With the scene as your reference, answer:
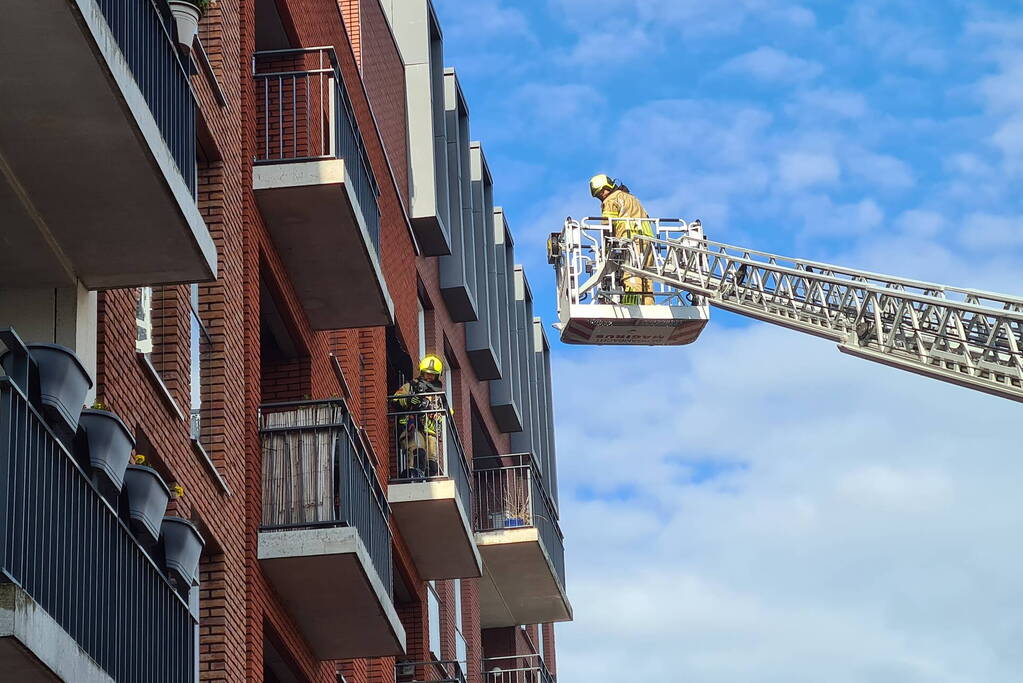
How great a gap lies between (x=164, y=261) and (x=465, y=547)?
12444 millimetres

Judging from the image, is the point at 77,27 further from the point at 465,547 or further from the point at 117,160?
the point at 465,547

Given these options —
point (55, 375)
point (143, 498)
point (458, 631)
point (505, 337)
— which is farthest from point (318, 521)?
point (505, 337)

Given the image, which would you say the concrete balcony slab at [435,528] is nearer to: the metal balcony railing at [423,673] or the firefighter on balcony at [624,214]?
the metal balcony railing at [423,673]

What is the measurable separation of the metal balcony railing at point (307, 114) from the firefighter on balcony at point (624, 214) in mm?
15322

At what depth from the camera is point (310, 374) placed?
1916 cm

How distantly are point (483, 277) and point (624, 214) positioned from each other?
14.1 ft

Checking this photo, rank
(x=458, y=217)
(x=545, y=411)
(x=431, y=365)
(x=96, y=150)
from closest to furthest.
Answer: (x=96, y=150)
(x=431, y=365)
(x=458, y=217)
(x=545, y=411)

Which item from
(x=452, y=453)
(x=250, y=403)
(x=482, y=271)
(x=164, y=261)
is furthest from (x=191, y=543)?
(x=482, y=271)

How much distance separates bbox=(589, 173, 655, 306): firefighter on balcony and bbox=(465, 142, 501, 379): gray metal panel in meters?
2.20

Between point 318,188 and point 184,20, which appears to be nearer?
point 184,20

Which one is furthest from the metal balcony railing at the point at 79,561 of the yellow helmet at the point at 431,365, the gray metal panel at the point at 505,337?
the gray metal panel at the point at 505,337

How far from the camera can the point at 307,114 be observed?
1809cm

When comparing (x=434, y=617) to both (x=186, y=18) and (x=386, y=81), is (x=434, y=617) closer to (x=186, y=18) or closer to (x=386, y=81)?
(x=386, y=81)

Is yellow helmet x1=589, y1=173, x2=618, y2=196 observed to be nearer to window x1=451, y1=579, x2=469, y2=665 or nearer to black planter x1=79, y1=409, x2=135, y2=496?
window x1=451, y1=579, x2=469, y2=665
